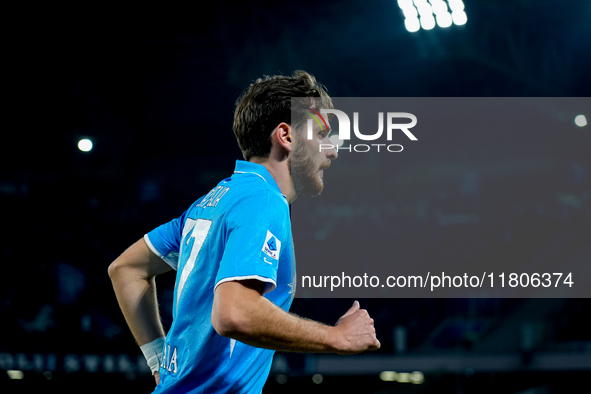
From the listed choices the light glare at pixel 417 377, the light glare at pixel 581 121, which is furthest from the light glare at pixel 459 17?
the light glare at pixel 417 377

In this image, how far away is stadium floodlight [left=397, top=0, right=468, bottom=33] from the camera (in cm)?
501

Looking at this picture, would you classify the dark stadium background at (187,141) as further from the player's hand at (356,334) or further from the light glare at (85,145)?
the player's hand at (356,334)

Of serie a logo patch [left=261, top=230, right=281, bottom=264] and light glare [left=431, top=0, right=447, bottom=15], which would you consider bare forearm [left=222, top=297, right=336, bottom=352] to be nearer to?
serie a logo patch [left=261, top=230, right=281, bottom=264]

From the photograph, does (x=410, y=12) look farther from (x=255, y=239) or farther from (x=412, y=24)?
(x=255, y=239)

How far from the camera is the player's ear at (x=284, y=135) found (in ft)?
4.52

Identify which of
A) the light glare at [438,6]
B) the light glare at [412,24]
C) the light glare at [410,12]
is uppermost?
the light glare at [438,6]

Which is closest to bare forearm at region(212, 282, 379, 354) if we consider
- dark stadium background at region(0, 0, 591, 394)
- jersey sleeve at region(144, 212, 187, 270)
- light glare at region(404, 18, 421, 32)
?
jersey sleeve at region(144, 212, 187, 270)

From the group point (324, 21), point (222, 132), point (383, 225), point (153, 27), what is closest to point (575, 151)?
point (383, 225)

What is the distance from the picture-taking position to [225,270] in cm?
106

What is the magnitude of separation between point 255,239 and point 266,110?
46 centimetres

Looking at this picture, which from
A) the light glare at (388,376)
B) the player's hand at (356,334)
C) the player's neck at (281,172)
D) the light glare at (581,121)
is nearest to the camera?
the player's hand at (356,334)

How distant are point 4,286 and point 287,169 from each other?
5.54 m

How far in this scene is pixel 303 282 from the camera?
589 cm

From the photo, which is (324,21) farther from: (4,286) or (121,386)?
(4,286)
